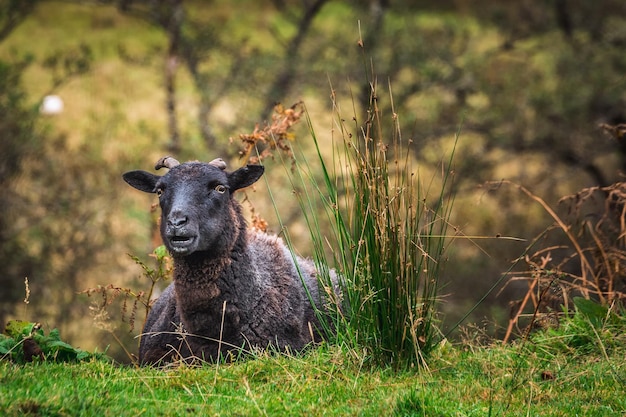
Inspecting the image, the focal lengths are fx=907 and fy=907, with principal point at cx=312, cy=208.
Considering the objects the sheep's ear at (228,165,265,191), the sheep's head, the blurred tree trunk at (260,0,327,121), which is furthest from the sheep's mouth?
the blurred tree trunk at (260,0,327,121)

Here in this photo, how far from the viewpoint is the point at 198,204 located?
7.19m

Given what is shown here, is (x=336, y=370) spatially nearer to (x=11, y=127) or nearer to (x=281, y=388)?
(x=281, y=388)

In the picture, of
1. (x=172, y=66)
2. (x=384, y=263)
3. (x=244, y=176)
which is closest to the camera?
(x=384, y=263)

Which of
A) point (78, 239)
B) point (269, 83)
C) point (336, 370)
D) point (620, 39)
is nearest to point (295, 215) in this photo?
point (269, 83)

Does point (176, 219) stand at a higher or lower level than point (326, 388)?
higher

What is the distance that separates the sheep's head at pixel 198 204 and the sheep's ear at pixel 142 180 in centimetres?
1

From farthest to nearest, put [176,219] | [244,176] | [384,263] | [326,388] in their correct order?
[244,176] < [176,219] < [384,263] < [326,388]

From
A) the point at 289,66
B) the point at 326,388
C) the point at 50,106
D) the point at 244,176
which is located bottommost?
the point at 50,106

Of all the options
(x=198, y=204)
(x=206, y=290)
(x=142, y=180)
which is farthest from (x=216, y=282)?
(x=142, y=180)

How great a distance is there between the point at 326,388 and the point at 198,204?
2.22m

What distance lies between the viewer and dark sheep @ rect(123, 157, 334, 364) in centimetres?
717

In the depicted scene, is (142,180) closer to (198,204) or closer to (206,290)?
(198,204)

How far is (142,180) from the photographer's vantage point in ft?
26.0

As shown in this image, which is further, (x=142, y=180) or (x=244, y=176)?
(x=142, y=180)
